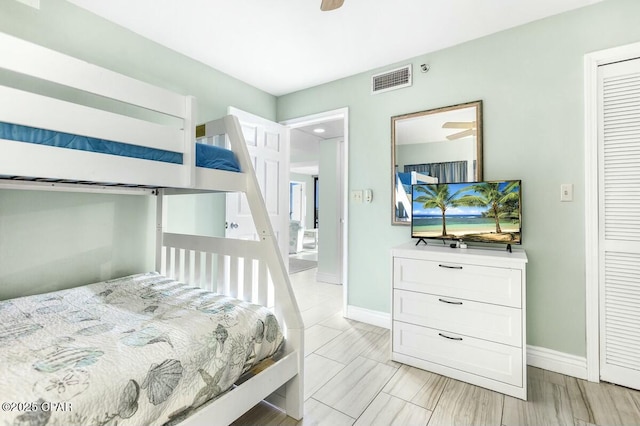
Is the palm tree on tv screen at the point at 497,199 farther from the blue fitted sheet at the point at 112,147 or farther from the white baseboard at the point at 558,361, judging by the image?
the blue fitted sheet at the point at 112,147

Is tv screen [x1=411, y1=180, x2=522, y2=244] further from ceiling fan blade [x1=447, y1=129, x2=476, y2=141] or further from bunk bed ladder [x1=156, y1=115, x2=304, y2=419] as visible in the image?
bunk bed ladder [x1=156, y1=115, x2=304, y2=419]

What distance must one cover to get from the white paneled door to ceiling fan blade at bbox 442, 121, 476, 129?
172cm

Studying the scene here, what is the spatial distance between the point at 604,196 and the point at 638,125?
46 cm

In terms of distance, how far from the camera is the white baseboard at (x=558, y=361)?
1940 mm

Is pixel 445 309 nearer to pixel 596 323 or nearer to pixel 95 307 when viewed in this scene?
pixel 596 323

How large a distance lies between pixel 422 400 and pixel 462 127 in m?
2.00

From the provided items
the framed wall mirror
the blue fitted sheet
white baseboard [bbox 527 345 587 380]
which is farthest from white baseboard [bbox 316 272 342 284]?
the blue fitted sheet

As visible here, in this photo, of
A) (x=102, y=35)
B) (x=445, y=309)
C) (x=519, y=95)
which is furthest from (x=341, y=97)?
(x=445, y=309)

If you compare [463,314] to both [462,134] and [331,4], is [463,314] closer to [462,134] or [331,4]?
[462,134]

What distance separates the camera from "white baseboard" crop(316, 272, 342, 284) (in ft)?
14.4

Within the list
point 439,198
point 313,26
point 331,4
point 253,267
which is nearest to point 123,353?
point 253,267

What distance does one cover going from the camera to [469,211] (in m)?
2.18

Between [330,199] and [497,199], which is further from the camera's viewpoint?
[330,199]

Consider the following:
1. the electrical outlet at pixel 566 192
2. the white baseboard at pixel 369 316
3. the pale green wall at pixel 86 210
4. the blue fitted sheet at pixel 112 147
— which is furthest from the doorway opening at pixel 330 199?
the blue fitted sheet at pixel 112 147
